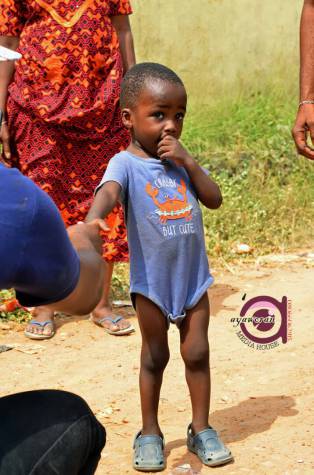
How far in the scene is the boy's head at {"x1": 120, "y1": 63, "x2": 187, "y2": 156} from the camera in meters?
3.54

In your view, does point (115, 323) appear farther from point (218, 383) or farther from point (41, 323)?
point (218, 383)

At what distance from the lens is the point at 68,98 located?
515 centimetres

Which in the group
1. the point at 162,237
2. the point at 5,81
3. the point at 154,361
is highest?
the point at 5,81

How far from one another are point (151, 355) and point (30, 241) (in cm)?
171

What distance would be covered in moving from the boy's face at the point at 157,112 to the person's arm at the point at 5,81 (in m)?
1.78

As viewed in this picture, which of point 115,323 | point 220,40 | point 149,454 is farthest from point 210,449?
point 220,40

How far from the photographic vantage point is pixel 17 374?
4707 mm

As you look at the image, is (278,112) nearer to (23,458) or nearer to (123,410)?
(123,410)

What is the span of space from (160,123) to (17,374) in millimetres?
1726

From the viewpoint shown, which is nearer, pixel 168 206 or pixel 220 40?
pixel 168 206

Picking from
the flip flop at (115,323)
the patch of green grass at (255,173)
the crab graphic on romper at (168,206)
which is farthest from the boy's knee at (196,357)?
the patch of green grass at (255,173)

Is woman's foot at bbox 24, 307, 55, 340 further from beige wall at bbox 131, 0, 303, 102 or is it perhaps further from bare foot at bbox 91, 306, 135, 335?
beige wall at bbox 131, 0, 303, 102

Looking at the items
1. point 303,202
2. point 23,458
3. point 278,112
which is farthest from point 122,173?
point 278,112

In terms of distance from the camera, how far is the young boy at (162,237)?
3561mm
